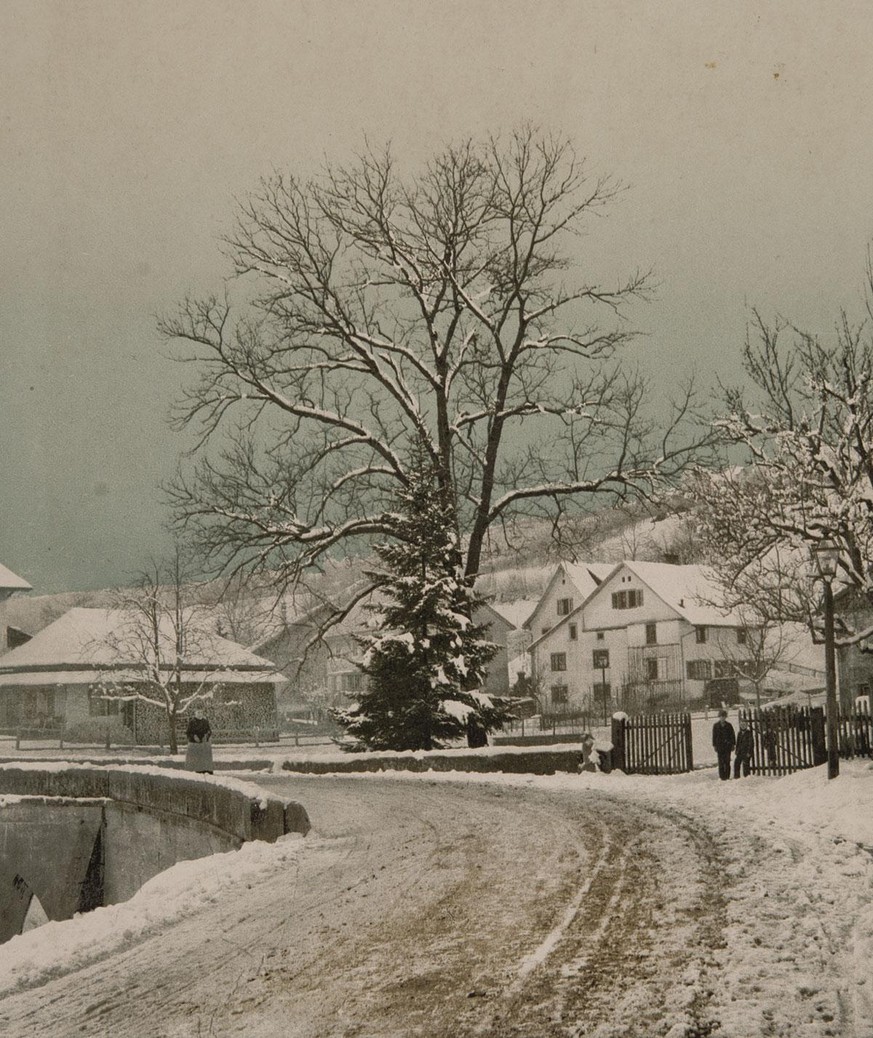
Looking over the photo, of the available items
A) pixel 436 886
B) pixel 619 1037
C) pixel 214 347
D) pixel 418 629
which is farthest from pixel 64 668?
pixel 619 1037

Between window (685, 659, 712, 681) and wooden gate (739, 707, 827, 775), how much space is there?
41.9m

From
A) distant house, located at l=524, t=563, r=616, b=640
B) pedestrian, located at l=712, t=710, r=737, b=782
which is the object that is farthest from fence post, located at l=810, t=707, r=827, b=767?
distant house, located at l=524, t=563, r=616, b=640

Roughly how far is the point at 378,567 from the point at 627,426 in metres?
7.22

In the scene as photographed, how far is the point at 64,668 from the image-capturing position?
52.2 metres

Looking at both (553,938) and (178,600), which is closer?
(553,938)

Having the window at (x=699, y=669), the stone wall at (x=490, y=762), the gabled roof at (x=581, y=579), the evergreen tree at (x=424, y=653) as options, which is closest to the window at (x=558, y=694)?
the gabled roof at (x=581, y=579)

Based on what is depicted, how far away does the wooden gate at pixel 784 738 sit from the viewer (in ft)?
69.2

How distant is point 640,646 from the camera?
64062 mm

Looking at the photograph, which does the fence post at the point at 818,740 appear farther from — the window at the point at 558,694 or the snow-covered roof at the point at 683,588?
the window at the point at 558,694

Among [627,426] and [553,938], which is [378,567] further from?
[553,938]

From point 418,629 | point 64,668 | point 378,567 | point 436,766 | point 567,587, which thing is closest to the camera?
point 436,766

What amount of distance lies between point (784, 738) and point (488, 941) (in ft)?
50.7

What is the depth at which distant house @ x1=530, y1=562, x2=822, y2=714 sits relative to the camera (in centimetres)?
6134

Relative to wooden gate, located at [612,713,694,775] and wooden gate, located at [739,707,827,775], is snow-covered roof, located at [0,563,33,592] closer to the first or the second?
wooden gate, located at [612,713,694,775]
